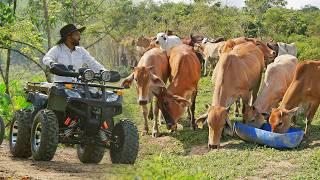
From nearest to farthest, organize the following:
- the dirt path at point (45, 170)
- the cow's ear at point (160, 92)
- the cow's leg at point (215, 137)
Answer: the dirt path at point (45, 170), the cow's leg at point (215, 137), the cow's ear at point (160, 92)

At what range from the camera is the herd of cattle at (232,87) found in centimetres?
966

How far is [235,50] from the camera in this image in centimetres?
1225

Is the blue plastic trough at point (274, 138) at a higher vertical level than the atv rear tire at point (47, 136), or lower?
lower

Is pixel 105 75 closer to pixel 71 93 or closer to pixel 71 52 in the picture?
pixel 71 93

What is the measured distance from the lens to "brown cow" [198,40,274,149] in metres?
9.43

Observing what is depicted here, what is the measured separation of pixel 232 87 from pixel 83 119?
14.4 feet

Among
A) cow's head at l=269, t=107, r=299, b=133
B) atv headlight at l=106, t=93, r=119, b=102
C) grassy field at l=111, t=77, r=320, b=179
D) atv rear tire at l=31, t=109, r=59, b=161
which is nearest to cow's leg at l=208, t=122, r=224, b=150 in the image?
grassy field at l=111, t=77, r=320, b=179

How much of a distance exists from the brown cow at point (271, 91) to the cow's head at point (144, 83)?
1.88 meters

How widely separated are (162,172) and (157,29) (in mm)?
34400

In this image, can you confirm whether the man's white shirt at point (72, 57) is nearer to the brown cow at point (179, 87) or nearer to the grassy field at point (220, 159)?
the grassy field at point (220, 159)

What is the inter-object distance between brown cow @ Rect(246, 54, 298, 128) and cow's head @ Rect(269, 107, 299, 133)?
500mm

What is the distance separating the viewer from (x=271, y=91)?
425 inches

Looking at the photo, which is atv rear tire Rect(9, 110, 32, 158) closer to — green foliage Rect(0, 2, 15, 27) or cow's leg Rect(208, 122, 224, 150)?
cow's leg Rect(208, 122, 224, 150)

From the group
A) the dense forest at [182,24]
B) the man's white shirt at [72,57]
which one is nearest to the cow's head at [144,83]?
the man's white shirt at [72,57]
